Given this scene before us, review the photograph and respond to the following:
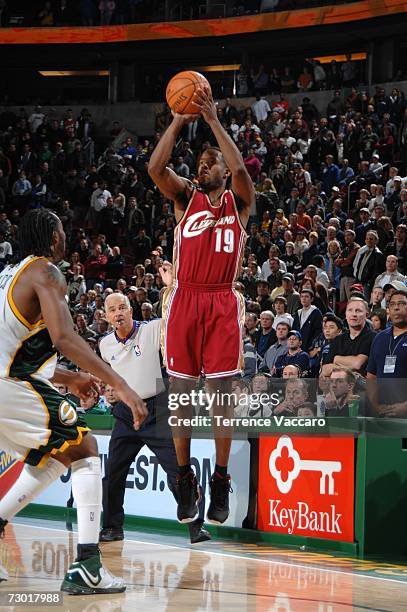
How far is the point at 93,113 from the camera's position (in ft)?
97.2

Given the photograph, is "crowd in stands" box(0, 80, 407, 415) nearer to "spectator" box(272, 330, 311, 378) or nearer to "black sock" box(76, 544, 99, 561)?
"spectator" box(272, 330, 311, 378)

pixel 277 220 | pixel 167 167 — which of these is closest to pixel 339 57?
pixel 277 220

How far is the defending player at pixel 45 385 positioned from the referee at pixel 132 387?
3.04 meters

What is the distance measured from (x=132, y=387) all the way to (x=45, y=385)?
3422 mm

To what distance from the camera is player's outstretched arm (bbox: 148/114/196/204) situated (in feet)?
20.3

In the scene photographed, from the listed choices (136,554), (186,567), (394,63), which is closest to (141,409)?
(186,567)

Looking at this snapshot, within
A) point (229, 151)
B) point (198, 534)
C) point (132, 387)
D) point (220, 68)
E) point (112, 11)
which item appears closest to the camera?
point (229, 151)

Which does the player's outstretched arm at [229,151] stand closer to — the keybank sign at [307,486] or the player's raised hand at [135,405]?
the player's raised hand at [135,405]

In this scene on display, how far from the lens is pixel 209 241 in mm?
6457

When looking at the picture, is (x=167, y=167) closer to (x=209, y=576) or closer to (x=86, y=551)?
(x=86, y=551)

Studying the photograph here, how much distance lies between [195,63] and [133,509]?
2264 cm

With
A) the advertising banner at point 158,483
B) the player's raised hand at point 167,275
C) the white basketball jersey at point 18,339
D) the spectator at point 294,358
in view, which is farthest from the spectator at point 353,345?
the white basketball jersey at point 18,339

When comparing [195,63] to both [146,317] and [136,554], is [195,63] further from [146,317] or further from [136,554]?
[136,554]

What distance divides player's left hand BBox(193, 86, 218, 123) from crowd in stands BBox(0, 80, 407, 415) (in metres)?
2.52
